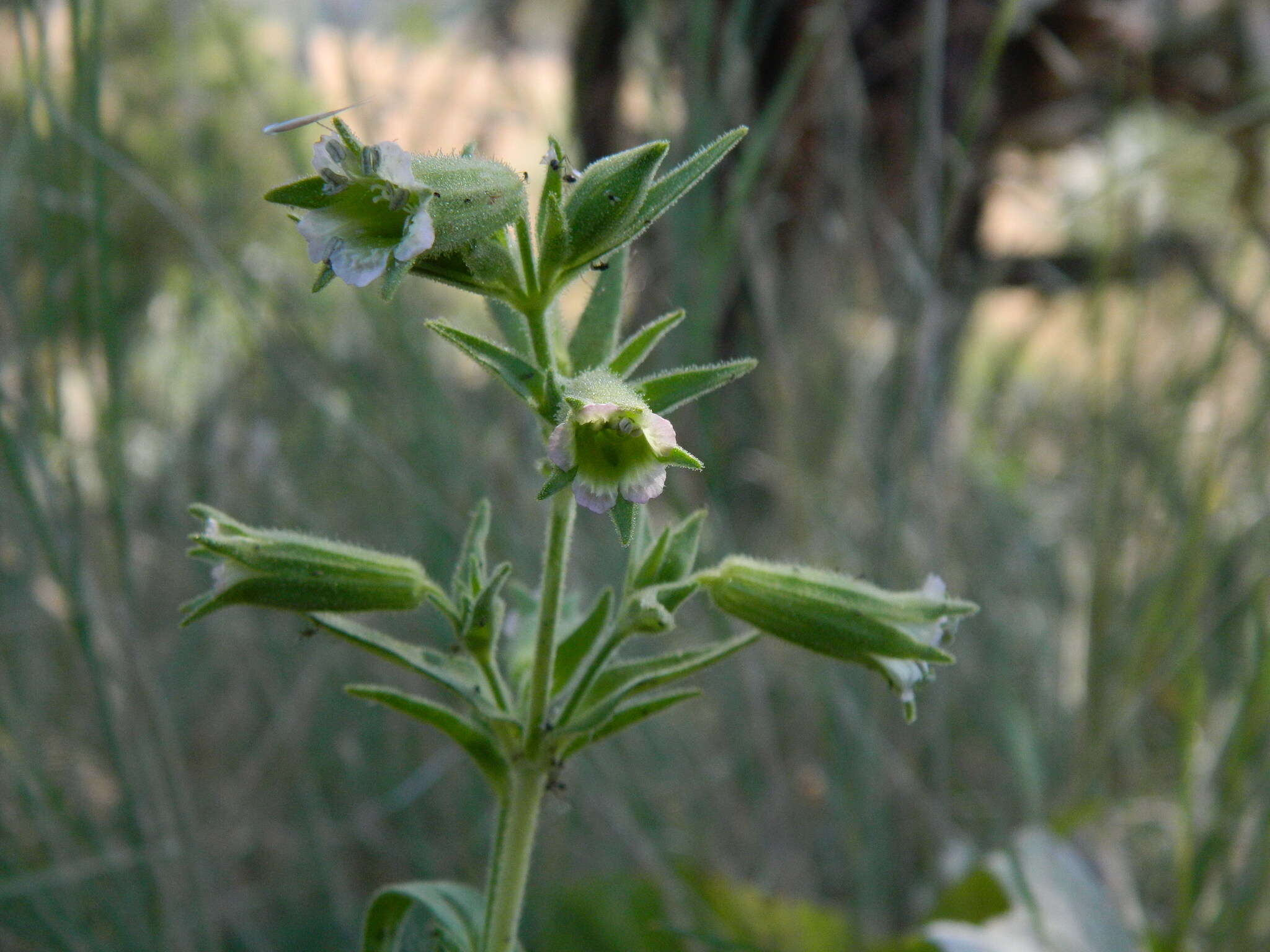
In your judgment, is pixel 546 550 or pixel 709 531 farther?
pixel 709 531

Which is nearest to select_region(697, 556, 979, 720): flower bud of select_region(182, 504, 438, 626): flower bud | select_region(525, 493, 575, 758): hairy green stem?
select_region(525, 493, 575, 758): hairy green stem

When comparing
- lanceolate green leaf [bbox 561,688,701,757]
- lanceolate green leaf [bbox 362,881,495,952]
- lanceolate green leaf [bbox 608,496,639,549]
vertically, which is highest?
lanceolate green leaf [bbox 608,496,639,549]

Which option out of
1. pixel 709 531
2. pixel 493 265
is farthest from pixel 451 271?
pixel 709 531

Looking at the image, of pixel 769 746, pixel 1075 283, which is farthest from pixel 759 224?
pixel 1075 283

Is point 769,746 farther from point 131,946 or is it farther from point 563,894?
point 131,946

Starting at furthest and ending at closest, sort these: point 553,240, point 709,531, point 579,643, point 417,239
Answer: point 709,531, point 579,643, point 553,240, point 417,239

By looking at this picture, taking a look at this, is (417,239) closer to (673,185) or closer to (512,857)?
(673,185)

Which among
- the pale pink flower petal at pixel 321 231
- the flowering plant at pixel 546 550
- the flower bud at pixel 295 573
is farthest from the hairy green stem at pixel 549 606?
the pale pink flower petal at pixel 321 231

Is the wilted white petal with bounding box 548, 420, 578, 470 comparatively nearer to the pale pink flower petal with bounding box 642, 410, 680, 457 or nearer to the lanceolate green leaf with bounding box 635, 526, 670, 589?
the pale pink flower petal with bounding box 642, 410, 680, 457
